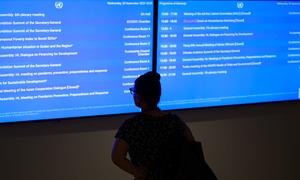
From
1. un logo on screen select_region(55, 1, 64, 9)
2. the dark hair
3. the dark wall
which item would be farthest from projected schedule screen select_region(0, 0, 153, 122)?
the dark hair

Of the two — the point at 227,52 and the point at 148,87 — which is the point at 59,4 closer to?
the point at 148,87

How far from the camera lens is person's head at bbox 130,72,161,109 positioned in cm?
223

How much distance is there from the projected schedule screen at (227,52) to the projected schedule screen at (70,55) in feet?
0.63

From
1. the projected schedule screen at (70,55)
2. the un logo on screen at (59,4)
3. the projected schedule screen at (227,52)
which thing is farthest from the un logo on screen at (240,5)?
the un logo on screen at (59,4)

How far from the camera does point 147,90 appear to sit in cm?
223

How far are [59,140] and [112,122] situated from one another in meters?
0.39

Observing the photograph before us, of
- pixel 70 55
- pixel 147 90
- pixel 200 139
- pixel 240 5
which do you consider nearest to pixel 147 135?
pixel 147 90

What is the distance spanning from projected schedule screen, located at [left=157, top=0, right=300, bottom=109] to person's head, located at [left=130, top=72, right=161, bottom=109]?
89 cm

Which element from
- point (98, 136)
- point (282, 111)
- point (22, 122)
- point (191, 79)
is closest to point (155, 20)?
point (191, 79)

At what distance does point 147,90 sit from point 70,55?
0.85m

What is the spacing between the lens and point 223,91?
10.9 ft

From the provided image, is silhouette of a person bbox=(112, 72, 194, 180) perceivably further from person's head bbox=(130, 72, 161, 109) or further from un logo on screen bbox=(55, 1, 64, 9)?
un logo on screen bbox=(55, 1, 64, 9)

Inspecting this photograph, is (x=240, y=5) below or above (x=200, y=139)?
above

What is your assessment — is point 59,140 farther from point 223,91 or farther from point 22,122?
point 223,91
